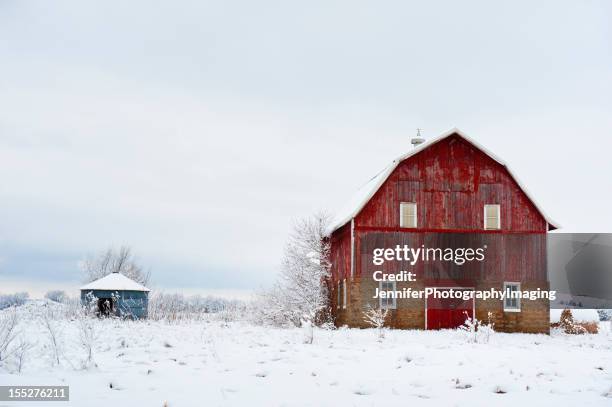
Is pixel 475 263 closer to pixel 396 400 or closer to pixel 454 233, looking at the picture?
pixel 454 233

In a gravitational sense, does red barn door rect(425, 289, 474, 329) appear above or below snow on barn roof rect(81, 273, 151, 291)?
below

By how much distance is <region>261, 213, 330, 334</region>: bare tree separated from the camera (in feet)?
95.6

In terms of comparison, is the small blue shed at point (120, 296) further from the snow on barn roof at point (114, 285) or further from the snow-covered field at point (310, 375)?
the snow-covered field at point (310, 375)

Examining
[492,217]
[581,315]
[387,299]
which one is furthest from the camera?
[581,315]

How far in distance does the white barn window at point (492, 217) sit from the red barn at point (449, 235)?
4 centimetres

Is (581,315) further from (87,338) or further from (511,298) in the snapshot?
(87,338)

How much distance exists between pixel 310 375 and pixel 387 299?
49.5ft

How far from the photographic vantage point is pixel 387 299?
25.5 m

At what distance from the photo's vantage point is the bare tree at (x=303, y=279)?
29141mm

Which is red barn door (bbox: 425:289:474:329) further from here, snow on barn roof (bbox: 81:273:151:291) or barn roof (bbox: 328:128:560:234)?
snow on barn roof (bbox: 81:273:151:291)

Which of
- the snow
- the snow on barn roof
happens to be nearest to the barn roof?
the snow

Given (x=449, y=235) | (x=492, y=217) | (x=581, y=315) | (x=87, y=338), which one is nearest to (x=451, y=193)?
(x=449, y=235)

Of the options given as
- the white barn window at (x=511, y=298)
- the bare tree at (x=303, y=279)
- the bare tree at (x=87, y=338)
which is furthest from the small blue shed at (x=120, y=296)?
the bare tree at (x=87, y=338)

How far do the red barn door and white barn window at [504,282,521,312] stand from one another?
5.59 feet
